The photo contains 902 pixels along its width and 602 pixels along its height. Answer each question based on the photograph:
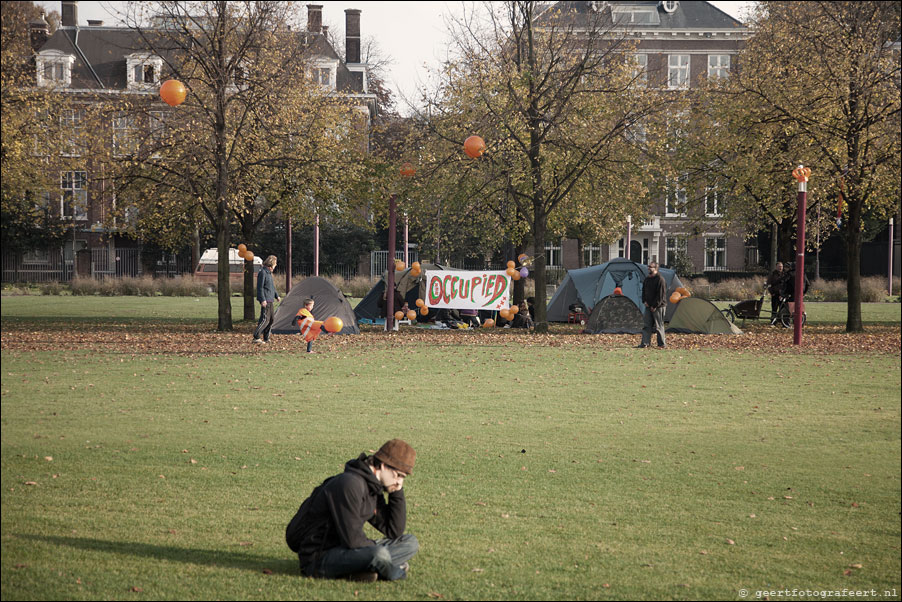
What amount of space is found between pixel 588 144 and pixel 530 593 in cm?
2103

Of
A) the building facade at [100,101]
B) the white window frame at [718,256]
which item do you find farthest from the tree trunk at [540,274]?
the white window frame at [718,256]

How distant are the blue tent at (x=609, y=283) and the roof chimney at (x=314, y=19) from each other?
436 inches

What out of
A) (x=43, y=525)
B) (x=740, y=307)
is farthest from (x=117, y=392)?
(x=740, y=307)

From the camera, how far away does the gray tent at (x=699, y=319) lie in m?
24.6

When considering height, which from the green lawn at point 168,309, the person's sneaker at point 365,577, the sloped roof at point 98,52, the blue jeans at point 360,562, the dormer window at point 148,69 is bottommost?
the person's sneaker at point 365,577

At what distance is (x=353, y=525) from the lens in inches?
223

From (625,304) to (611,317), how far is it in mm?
571

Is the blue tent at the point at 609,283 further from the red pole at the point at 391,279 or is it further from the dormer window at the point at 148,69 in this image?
the dormer window at the point at 148,69

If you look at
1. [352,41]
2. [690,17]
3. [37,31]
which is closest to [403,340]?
[37,31]

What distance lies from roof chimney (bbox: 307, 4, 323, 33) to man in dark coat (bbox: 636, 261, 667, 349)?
42.3 feet

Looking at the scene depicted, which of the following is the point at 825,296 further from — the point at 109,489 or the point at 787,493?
the point at 109,489

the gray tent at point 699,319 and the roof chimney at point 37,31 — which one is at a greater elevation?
the roof chimney at point 37,31

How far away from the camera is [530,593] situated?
217 inches

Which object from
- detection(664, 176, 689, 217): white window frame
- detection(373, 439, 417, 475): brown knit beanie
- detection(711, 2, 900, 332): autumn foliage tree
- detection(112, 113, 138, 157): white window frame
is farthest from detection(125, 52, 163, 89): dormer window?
detection(373, 439, 417, 475): brown knit beanie
